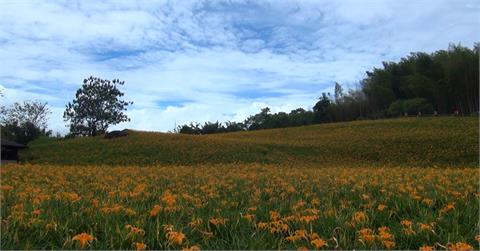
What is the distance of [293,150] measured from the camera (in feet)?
78.9

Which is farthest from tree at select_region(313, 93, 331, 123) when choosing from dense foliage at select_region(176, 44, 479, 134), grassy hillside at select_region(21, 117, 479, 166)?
grassy hillside at select_region(21, 117, 479, 166)

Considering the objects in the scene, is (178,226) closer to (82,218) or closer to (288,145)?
(82,218)

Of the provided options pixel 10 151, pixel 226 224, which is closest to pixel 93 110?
pixel 10 151

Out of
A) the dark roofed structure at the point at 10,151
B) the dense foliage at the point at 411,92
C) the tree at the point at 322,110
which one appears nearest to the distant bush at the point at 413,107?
the dense foliage at the point at 411,92

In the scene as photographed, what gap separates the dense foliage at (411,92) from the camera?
36.4 m

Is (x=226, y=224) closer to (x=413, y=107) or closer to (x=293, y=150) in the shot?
(x=293, y=150)

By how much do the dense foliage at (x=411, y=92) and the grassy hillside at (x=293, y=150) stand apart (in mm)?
7987

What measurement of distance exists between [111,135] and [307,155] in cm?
1300

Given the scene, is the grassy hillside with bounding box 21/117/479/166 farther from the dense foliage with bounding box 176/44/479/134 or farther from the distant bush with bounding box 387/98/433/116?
the distant bush with bounding box 387/98/433/116

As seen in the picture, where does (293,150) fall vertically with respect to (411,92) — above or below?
below

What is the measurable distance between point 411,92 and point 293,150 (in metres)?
24.8

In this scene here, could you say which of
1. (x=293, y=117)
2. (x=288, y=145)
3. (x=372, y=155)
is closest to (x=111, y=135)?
(x=288, y=145)

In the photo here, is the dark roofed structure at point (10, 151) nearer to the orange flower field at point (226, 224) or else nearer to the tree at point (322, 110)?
the orange flower field at point (226, 224)

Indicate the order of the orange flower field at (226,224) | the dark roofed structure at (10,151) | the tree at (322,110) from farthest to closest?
the tree at (322,110) → the dark roofed structure at (10,151) → the orange flower field at (226,224)
